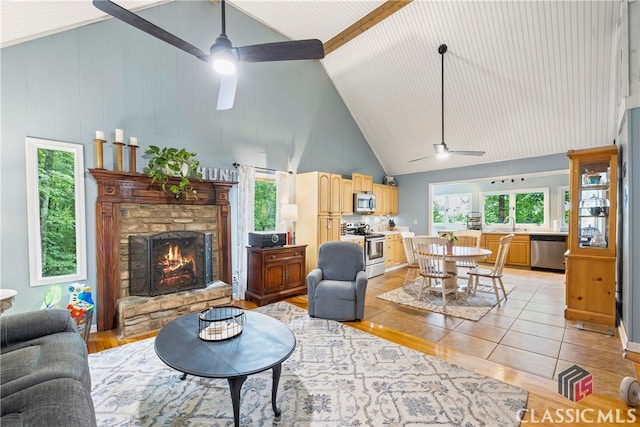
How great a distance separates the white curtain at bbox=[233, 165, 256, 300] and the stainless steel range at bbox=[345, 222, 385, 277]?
2.50 meters

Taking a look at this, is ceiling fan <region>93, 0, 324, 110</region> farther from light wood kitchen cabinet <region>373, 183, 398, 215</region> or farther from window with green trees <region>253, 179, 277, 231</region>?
light wood kitchen cabinet <region>373, 183, 398, 215</region>

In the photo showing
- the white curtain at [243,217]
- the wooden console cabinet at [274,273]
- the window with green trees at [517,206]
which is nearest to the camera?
the wooden console cabinet at [274,273]

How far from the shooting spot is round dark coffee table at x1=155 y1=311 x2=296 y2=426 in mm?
1633

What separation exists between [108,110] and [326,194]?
3451 millimetres

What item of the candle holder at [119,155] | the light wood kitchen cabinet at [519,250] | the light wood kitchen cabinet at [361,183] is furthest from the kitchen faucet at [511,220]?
the candle holder at [119,155]

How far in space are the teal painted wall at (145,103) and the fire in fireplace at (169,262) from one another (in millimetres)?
451

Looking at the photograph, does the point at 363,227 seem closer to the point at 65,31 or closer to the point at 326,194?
the point at 326,194

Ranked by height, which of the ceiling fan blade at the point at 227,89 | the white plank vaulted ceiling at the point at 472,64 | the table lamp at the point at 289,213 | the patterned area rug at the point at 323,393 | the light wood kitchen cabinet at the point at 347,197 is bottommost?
the patterned area rug at the point at 323,393

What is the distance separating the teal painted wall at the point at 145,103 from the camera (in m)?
2.83

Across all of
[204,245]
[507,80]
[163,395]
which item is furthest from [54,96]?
[507,80]

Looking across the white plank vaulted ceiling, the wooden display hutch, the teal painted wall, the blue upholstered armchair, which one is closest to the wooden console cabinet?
the blue upholstered armchair

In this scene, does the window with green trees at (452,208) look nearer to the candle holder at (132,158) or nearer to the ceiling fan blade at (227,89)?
the ceiling fan blade at (227,89)

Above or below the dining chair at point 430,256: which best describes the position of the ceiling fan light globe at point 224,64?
above

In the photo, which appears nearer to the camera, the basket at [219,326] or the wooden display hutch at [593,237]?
the basket at [219,326]
